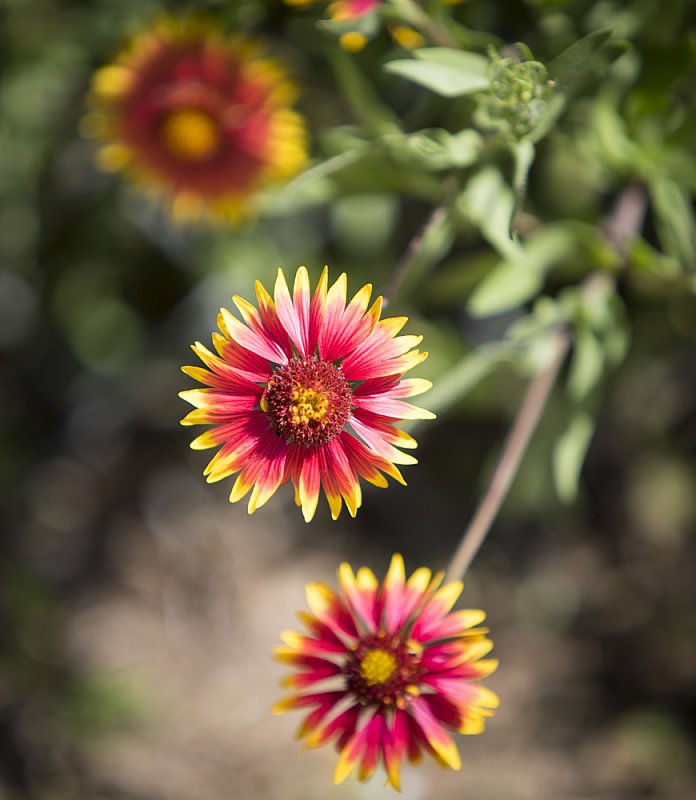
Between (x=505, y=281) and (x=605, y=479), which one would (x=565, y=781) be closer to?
(x=605, y=479)

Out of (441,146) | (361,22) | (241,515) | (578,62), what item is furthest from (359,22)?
(241,515)

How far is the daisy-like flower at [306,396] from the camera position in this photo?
107 cm

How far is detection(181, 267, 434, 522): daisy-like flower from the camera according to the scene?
3.52 ft

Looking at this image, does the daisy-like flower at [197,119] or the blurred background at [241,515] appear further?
the blurred background at [241,515]

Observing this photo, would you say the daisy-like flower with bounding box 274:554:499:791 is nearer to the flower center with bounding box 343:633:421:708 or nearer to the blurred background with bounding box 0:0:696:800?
the flower center with bounding box 343:633:421:708

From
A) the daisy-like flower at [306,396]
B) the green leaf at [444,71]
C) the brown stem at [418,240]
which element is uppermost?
the green leaf at [444,71]

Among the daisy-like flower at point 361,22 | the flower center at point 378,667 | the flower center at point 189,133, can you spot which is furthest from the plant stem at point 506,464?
the flower center at point 189,133

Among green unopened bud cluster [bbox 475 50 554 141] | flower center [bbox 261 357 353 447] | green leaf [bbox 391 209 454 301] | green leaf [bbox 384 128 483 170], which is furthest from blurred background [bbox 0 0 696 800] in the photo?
flower center [bbox 261 357 353 447]

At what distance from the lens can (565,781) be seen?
2236 mm

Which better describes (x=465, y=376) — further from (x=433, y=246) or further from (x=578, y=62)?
(x=578, y=62)

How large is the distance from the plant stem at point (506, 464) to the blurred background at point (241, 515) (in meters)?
0.36

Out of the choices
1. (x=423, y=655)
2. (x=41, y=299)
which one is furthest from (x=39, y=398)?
(x=423, y=655)

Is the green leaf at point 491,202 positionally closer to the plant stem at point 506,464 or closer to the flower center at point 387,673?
the plant stem at point 506,464

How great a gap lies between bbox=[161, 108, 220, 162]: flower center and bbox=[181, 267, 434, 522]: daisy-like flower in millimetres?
846
